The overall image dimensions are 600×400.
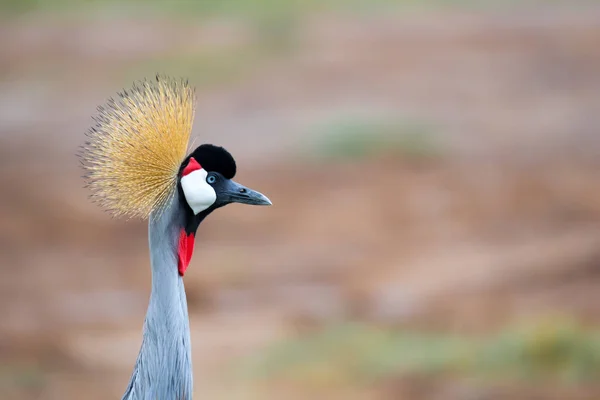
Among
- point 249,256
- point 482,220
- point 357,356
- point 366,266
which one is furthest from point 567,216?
point 357,356

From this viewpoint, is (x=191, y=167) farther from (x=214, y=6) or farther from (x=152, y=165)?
(x=214, y=6)

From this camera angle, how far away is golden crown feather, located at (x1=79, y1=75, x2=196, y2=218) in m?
2.96

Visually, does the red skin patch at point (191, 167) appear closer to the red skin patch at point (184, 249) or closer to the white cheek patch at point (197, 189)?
the white cheek patch at point (197, 189)

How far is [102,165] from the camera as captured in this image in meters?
2.98

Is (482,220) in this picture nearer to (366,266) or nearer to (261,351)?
(366,266)

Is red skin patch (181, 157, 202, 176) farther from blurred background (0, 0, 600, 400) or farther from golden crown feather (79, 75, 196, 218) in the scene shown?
blurred background (0, 0, 600, 400)

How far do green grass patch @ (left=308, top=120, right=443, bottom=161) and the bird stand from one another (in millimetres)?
7416

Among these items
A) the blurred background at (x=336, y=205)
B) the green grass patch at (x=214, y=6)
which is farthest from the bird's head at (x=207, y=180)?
the green grass patch at (x=214, y=6)

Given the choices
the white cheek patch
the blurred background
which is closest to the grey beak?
the white cheek patch

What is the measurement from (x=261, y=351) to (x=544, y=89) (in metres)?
7.09

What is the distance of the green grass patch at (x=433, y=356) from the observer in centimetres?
580

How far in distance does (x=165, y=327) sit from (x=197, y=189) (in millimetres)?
389

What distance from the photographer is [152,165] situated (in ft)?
9.79

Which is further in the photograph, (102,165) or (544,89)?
(544,89)
